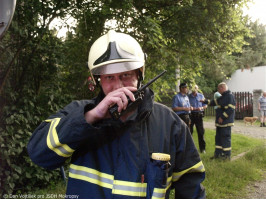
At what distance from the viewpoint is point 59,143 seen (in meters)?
1.32

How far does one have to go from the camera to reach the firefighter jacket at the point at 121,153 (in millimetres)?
1326

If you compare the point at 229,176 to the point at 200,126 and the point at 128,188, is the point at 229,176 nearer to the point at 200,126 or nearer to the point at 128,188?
the point at 200,126

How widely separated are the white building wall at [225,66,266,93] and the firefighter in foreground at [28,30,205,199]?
85.2 ft

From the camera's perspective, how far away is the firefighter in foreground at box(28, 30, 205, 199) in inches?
52.1

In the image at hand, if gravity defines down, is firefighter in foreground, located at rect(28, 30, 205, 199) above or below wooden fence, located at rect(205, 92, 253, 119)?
above

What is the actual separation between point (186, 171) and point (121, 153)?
43 cm

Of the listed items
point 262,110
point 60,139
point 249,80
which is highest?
point 249,80

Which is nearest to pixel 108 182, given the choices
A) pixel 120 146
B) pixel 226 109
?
pixel 120 146

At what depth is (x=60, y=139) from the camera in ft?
4.33

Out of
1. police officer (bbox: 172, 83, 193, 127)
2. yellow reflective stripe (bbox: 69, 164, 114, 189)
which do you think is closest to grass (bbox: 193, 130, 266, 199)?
police officer (bbox: 172, 83, 193, 127)

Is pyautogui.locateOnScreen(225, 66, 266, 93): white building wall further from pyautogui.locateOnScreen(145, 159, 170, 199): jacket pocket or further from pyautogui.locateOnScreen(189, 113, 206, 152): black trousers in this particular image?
pyautogui.locateOnScreen(145, 159, 170, 199): jacket pocket

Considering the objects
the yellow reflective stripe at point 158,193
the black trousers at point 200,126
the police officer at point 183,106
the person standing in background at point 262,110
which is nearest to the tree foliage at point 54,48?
the police officer at point 183,106

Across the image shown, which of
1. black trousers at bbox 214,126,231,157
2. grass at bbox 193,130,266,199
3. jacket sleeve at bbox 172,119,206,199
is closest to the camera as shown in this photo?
jacket sleeve at bbox 172,119,206,199

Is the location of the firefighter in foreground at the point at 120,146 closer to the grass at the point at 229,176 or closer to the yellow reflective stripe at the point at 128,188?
the yellow reflective stripe at the point at 128,188
